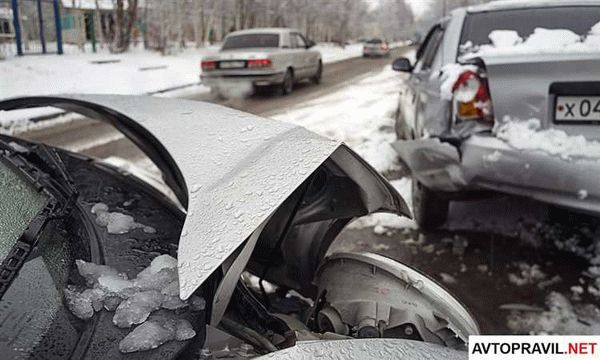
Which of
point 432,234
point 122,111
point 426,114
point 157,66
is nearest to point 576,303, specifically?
point 432,234

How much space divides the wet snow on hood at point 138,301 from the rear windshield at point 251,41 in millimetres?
11805

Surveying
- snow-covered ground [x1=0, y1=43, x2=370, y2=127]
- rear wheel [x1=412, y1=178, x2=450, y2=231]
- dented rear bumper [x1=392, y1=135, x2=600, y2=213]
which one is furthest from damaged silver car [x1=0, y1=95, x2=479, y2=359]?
snow-covered ground [x1=0, y1=43, x2=370, y2=127]

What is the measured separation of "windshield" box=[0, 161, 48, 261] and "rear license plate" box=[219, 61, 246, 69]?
33.7ft

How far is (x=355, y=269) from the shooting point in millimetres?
1771

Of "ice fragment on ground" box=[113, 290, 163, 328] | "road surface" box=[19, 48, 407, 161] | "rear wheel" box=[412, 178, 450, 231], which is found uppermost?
"ice fragment on ground" box=[113, 290, 163, 328]

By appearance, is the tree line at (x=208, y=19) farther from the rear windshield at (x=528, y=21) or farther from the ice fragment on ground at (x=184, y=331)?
the ice fragment on ground at (x=184, y=331)

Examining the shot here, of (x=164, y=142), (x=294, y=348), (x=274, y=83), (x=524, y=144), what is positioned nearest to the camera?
(x=294, y=348)

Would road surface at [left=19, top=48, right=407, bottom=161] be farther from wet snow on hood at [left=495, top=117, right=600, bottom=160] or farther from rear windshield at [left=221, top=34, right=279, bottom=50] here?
wet snow on hood at [left=495, top=117, right=600, bottom=160]

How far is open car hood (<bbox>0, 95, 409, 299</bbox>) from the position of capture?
1.16 metres

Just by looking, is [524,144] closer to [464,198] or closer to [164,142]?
[464,198]

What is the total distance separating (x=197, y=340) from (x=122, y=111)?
1.18 meters

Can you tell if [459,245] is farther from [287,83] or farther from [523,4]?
[287,83]

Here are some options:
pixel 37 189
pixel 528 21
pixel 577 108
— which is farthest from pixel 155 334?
pixel 528 21

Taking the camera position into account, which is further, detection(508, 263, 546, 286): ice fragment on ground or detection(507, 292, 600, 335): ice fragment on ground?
detection(508, 263, 546, 286): ice fragment on ground
